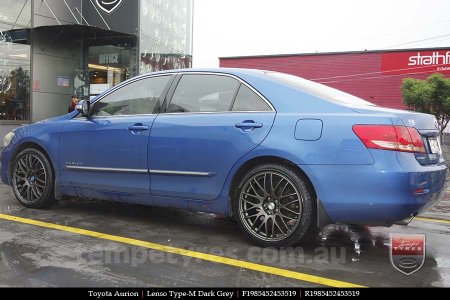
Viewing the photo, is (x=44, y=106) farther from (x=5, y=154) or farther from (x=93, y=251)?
(x=93, y=251)

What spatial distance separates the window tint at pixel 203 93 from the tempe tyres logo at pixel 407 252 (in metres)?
1.92

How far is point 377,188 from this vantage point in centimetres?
360

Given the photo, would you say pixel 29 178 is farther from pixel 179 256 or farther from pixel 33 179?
pixel 179 256

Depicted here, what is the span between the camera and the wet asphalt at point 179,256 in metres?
3.31

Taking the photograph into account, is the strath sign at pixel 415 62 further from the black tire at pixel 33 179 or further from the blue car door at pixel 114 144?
the black tire at pixel 33 179

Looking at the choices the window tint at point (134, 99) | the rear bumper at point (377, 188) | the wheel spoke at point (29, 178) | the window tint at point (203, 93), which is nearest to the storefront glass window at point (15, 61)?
the wheel spoke at point (29, 178)

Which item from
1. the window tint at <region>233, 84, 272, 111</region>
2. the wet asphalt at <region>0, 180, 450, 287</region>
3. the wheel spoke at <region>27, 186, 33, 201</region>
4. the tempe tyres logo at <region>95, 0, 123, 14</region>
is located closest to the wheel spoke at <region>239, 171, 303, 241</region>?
the wet asphalt at <region>0, 180, 450, 287</region>

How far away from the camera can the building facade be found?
13305 mm

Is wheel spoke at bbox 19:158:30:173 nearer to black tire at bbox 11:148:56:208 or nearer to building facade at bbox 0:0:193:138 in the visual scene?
black tire at bbox 11:148:56:208

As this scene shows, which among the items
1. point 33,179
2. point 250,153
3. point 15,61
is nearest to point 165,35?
point 15,61

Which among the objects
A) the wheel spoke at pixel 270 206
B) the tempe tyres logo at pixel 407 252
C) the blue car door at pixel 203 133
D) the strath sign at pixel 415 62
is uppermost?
the strath sign at pixel 415 62

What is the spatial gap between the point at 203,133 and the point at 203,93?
478 millimetres

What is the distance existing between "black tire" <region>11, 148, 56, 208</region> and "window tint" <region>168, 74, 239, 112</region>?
1768 millimetres

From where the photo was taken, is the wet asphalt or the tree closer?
the wet asphalt
